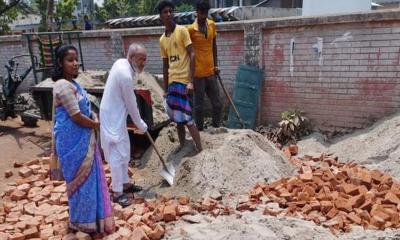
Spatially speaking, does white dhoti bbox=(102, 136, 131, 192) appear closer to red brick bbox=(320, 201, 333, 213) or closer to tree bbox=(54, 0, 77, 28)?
red brick bbox=(320, 201, 333, 213)

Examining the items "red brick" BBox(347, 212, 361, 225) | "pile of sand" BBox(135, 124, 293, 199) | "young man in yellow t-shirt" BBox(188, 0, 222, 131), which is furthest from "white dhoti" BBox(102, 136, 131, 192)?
"red brick" BBox(347, 212, 361, 225)

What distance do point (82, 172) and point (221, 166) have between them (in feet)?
5.41

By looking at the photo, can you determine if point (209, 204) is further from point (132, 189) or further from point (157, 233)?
point (132, 189)

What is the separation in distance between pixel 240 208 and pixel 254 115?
120 inches

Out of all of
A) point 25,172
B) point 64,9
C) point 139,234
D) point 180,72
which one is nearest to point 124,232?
point 139,234

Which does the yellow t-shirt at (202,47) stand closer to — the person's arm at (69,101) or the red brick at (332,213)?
the person's arm at (69,101)

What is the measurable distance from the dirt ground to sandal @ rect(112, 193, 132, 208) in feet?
5.63

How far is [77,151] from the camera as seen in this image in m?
3.28

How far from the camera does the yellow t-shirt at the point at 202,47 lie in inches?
211

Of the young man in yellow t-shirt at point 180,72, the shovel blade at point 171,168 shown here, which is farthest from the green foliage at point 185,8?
the shovel blade at point 171,168

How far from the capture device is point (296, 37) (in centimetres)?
631

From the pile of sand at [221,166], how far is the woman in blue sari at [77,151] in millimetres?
1093

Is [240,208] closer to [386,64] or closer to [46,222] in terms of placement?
[46,222]

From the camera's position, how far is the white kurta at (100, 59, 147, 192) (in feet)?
12.7
